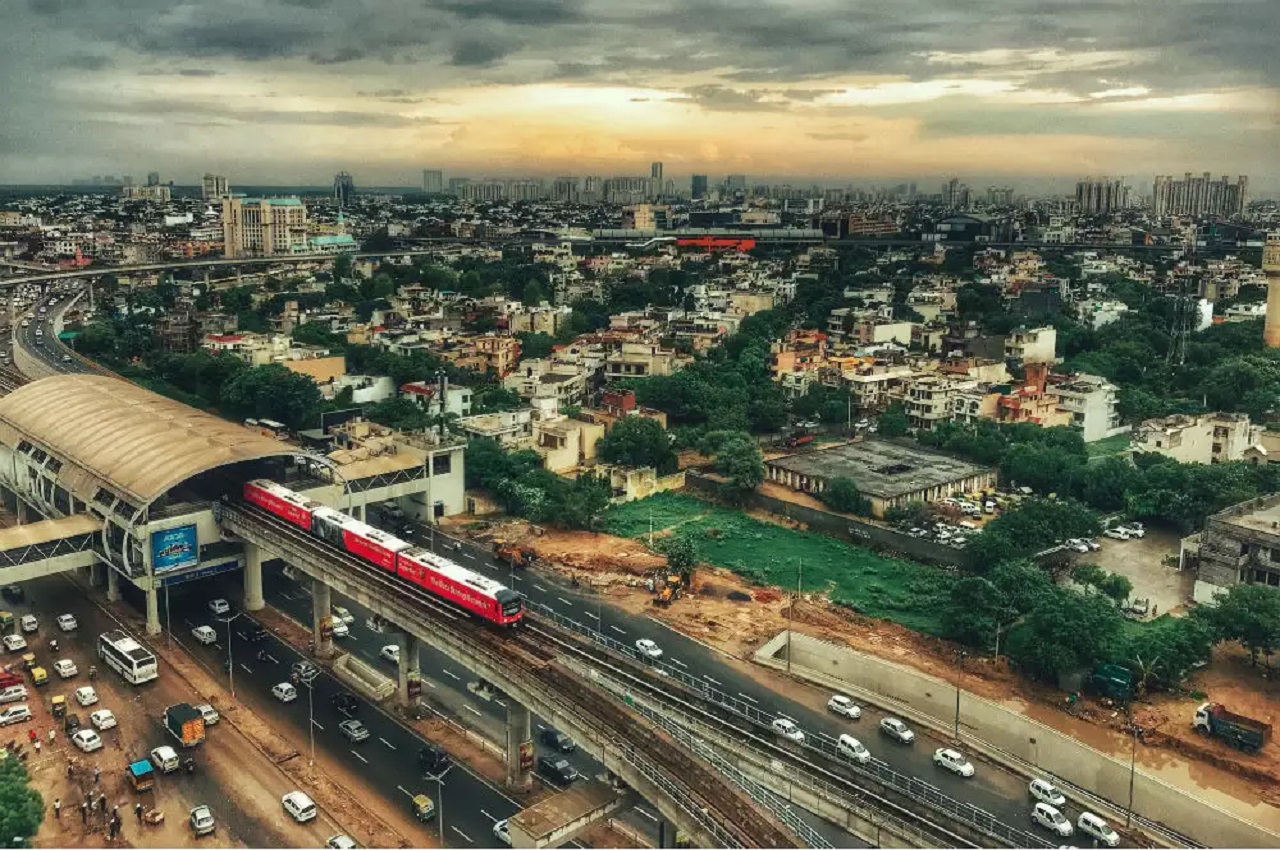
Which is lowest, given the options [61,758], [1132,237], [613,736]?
[61,758]

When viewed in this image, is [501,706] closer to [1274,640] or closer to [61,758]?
[61,758]

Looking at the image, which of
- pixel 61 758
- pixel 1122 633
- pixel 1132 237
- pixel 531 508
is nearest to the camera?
pixel 61 758

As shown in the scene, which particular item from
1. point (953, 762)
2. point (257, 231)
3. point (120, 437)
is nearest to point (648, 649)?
point (953, 762)

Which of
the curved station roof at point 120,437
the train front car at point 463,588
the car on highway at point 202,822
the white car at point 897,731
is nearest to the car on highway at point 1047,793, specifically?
the white car at point 897,731

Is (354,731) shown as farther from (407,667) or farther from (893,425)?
(893,425)

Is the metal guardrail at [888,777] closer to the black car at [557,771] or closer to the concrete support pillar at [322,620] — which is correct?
the black car at [557,771]

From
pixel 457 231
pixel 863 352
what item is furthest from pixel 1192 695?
pixel 457 231

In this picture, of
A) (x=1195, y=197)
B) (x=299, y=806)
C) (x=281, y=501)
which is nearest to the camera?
(x=299, y=806)

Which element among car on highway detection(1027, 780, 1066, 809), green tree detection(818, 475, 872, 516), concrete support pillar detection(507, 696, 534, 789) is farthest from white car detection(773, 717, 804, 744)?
green tree detection(818, 475, 872, 516)
